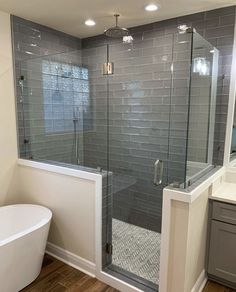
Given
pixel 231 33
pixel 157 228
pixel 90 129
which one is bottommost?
pixel 157 228

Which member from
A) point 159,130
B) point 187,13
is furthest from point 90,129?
point 187,13

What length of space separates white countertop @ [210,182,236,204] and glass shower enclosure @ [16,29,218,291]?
0.80 ft

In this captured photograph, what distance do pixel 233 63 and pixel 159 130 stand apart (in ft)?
3.56

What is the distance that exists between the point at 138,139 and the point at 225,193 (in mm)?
1312

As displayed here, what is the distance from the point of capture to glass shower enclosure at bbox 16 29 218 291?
8.61ft

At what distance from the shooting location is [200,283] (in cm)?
208

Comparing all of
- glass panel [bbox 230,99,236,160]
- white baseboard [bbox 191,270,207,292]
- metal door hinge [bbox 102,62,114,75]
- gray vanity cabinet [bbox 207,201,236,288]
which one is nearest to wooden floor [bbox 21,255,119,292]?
white baseboard [bbox 191,270,207,292]

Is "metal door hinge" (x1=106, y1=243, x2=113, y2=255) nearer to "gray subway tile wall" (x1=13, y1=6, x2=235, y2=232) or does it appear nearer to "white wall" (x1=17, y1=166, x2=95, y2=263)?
"white wall" (x1=17, y1=166, x2=95, y2=263)

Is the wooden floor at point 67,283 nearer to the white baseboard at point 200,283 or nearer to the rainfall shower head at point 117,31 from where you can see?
the white baseboard at point 200,283

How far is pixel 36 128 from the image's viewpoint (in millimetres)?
3004

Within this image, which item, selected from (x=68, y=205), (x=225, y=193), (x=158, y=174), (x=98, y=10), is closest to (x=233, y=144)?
(x=225, y=193)

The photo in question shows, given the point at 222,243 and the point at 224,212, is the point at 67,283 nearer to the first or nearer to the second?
the point at 222,243

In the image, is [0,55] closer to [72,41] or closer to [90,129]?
[72,41]

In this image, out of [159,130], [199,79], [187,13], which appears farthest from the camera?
[159,130]
